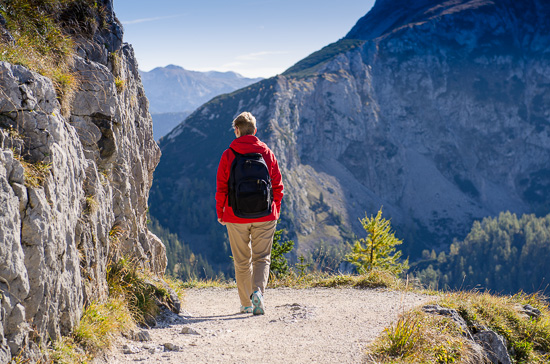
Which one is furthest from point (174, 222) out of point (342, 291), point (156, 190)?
point (342, 291)

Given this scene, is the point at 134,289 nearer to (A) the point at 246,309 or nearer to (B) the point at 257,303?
(A) the point at 246,309

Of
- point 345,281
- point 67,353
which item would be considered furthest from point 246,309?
point 345,281

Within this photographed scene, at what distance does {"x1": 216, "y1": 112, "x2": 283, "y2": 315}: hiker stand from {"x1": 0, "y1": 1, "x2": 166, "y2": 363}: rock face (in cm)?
206

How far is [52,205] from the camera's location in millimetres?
4512

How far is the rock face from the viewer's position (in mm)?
3801

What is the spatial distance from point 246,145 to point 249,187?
2.54 feet

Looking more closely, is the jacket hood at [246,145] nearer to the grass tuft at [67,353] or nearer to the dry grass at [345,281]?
the grass tuft at [67,353]

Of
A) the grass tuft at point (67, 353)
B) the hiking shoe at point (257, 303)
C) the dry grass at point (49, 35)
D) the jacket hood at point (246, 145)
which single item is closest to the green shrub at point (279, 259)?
the hiking shoe at point (257, 303)

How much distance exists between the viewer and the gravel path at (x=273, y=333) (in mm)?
5121

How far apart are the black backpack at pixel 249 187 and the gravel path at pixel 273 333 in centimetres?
188

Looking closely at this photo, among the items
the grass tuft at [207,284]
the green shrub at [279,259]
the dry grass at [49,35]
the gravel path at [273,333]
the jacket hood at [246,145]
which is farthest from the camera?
the green shrub at [279,259]

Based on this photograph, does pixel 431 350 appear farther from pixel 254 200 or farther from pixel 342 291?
pixel 342 291

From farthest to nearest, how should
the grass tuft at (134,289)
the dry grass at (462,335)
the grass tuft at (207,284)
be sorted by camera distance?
the grass tuft at (207,284) < the grass tuft at (134,289) < the dry grass at (462,335)

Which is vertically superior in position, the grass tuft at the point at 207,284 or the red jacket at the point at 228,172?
the red jacket at the point at 228,172
